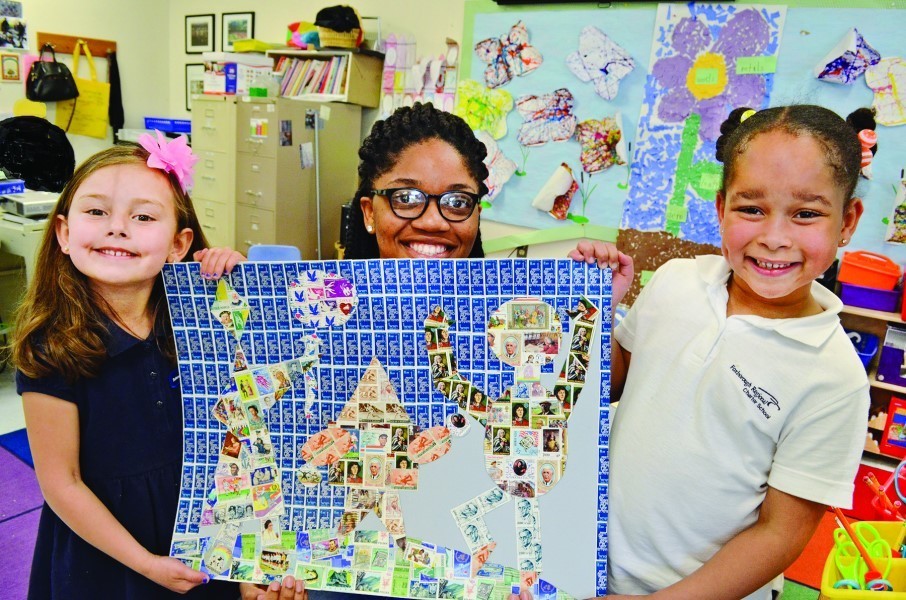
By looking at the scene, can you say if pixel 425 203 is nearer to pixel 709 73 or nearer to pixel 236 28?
pixel 709 73

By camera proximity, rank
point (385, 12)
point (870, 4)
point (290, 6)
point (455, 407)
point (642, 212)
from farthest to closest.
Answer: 1. point (290, 6)
2. point (385, 12)
3. point (642, 212)
4. point (870, 4)
5. point (455, 407)

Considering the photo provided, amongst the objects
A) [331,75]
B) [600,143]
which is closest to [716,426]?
[600,143]

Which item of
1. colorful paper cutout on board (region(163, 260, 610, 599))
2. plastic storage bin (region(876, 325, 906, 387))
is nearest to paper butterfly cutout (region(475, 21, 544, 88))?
plastic storage bin (region(876, 325, 906, 387))

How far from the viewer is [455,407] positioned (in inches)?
43.6

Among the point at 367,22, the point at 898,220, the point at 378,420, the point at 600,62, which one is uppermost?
the point at 367,22

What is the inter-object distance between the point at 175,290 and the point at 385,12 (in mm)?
4268

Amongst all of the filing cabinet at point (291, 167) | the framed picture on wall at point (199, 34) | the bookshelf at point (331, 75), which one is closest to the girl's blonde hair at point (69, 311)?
the filing cabinet at point (291, 167)

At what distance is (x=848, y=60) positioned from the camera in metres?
2.99

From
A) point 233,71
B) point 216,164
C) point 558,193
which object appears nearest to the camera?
point 558,193

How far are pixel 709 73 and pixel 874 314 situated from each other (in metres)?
1.44

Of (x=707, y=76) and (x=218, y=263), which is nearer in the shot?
(x=218, y=263)

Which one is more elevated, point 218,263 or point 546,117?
point 546,117

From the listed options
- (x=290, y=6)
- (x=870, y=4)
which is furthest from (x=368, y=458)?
(x=290, y=6)

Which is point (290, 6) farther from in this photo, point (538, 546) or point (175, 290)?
point (538, 546)
